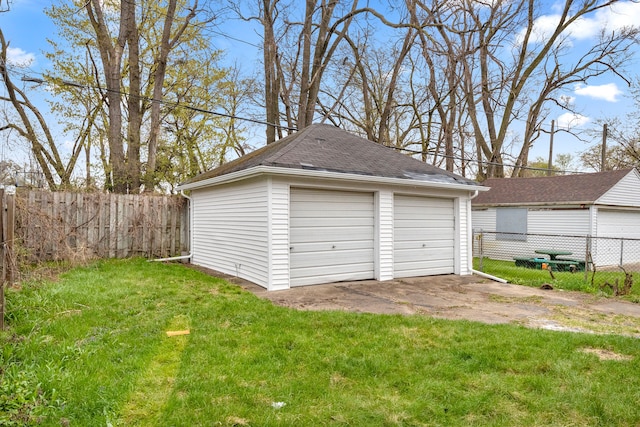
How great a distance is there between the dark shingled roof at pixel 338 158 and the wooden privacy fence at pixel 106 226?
2990 millimetres

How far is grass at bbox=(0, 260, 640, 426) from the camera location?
268 centimetres

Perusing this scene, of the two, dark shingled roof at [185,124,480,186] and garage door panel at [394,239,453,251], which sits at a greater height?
dark shingled roof at [185,124,480,186]

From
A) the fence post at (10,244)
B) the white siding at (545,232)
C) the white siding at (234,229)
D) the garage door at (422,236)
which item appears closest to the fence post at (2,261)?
the fence post at (10,244)

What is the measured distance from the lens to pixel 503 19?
16.7 metres

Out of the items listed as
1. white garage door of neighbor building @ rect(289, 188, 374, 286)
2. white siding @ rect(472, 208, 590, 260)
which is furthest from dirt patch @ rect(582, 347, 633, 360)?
white siding @ rect(472, 208, 590, 260)

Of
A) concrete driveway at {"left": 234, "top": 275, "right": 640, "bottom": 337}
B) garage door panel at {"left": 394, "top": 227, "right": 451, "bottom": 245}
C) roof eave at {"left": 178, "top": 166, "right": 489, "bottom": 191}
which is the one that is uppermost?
roof eave at {"left": 178, "top": 166, "right": 489, "bottom": 191}

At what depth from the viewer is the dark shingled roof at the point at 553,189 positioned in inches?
548

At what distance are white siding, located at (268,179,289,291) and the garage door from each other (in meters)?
2.65

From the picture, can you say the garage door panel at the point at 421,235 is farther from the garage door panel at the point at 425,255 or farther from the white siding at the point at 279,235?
the white siding at the point at 279,235

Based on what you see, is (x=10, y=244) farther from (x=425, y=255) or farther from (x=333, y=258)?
(x=425, y=255)

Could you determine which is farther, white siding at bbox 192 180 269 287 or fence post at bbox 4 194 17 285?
white siding at bbox 192 180 269 287

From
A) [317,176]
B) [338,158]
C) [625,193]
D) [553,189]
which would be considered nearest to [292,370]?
[317,176]

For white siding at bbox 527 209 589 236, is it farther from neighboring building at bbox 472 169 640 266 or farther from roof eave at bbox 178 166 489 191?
roof eave at bbox 178 166 489 191

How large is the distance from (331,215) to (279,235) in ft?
4.28
